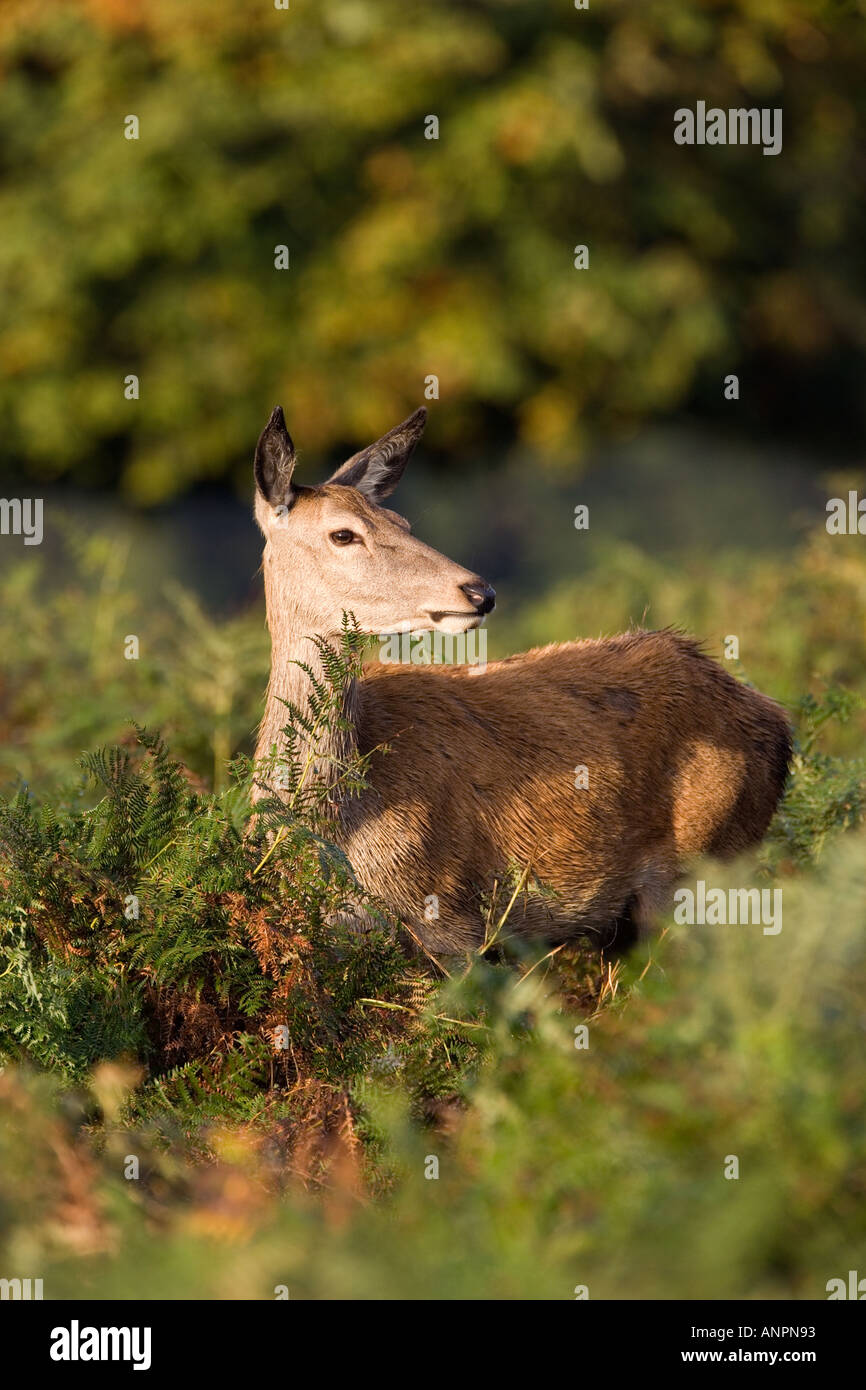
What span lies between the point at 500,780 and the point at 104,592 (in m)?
4.59

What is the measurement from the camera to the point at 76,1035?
215 inches

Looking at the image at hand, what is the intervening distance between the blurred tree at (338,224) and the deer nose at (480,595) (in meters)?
14.6

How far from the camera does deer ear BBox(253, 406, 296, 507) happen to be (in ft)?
20.4

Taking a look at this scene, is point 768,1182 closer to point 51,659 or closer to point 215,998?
point 215,998

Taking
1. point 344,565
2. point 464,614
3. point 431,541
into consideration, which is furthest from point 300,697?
point 431,541

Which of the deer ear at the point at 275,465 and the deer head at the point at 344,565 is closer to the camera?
the deer head at the point at 344,565

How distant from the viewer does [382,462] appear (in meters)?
6.77

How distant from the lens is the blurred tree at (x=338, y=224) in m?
20.1

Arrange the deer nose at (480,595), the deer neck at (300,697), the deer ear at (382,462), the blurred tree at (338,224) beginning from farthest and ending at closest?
the blurred tree at (338,224) → the deer ear at (382,462) → the deer neck at (300,697) → the deer nose at (480,595)

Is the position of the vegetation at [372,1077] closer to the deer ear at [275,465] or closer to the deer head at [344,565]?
the deer head at [344,565]

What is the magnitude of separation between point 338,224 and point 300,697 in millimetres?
15881

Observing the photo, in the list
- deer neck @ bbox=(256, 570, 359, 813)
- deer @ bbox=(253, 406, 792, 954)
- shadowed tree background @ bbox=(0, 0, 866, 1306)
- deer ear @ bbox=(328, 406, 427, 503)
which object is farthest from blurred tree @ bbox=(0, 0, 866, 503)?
deer neck @ bbox=(256, 570, 359, 813)

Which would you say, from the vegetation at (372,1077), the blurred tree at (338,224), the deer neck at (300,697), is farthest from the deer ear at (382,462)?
the blurred tree at (338,224)

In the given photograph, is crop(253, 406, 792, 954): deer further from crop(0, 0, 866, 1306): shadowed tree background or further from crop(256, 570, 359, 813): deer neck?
crop(0, 0, 866, 1306): shadowed tree background
